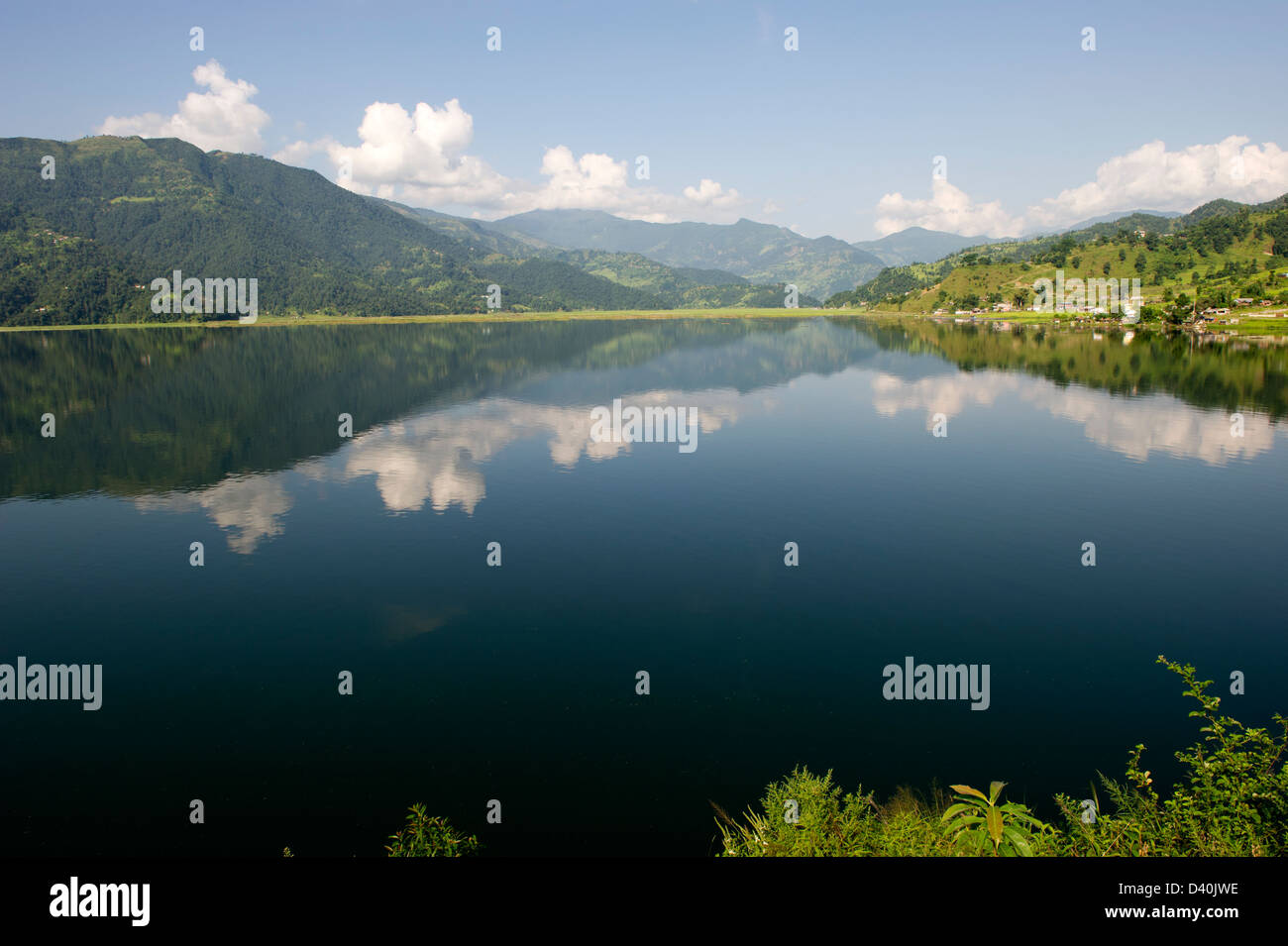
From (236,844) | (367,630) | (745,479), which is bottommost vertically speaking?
(236,844)

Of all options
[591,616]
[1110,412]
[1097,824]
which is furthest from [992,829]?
[1110,412]

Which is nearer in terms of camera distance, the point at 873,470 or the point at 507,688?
the point at 507,688

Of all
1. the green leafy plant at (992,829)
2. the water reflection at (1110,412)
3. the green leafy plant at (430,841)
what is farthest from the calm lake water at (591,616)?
the green leafy plant at (992,829)

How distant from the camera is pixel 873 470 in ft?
173

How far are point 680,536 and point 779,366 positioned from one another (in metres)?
96.8

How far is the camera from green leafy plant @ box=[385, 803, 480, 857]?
14.4m

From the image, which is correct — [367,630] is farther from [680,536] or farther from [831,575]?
[831,575]

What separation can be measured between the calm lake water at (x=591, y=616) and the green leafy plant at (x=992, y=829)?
15.7 ft

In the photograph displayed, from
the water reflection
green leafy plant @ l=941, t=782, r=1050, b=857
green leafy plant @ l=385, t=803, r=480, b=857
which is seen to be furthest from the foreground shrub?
the water reflection

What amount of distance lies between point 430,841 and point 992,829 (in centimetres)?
1166

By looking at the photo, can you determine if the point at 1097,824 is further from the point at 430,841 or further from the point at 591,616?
the point at 591,616

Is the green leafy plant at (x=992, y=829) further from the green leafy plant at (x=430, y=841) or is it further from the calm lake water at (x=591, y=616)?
the green leafy plant at (x=430, y=841)

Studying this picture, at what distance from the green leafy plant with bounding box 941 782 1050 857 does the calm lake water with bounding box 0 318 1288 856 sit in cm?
479
